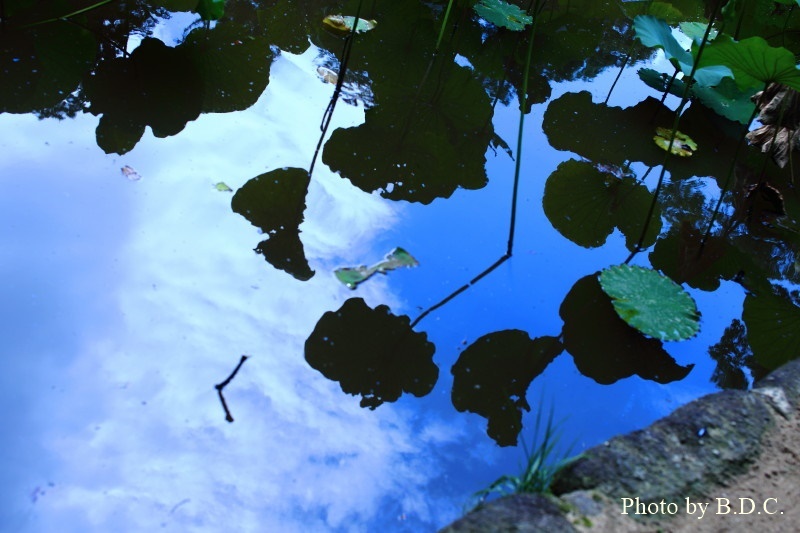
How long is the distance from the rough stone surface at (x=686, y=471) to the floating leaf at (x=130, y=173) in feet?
5.16

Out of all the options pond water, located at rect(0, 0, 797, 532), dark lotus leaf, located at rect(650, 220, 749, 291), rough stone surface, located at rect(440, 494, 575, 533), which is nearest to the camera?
rough stone surface, located at rect(440, 494, 575, 533)

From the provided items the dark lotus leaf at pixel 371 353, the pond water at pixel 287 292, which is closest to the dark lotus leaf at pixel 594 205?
the pond water at pixel 287 292

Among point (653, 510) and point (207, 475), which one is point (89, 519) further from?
point (653, 510)

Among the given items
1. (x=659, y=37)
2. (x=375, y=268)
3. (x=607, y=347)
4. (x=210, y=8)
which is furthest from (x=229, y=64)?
(x=607, y=347)

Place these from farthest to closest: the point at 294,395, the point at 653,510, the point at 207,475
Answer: the point at 294,395 → the point at 207,475 → the point at 653,510

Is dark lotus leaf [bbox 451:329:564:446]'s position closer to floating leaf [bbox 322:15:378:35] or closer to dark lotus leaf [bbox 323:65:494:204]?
dark lotus leaf [bbox 323:65:494:204]

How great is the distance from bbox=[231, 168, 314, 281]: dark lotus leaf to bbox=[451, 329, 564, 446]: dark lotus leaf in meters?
0.53

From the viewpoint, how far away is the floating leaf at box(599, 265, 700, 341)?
6.58 ft

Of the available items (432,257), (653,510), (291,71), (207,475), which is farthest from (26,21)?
(653,510)

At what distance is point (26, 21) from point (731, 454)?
117 inches

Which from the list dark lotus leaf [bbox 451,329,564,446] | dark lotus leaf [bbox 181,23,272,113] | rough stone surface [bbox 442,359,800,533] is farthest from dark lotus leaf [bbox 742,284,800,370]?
dark lotus leaf [bbox 181,23,272,113]

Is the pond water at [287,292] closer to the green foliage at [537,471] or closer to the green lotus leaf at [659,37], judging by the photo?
the green foliage at [537,471]

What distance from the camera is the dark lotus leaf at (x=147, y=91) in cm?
243

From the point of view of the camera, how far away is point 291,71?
2.97 meters
